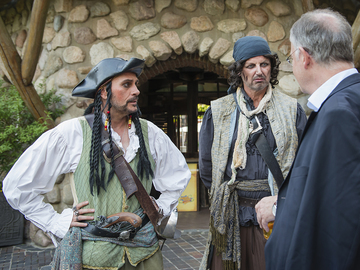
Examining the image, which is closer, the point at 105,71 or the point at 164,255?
the point at 105,71

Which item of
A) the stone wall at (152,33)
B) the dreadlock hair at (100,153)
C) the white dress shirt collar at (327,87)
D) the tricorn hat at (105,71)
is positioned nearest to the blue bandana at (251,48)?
the tricorn hat at (105,71)

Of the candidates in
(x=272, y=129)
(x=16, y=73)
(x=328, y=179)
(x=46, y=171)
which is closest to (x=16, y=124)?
(x=16, y=73)

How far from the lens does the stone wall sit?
4.09 m

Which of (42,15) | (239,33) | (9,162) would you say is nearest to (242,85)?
(239,33)

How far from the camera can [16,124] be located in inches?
165

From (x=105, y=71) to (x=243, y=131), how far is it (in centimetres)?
92

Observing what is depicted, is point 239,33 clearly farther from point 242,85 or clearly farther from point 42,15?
point 42,15

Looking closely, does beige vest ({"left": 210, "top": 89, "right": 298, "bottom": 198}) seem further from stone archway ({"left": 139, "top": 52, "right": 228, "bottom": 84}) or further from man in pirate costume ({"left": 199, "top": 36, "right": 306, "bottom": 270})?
stone archway ({"left": 139, "top": 52, "right": 228, "bottom": 84})

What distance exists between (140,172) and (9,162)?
3134 millimetres

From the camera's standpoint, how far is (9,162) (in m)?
4.14

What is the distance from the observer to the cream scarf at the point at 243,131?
6.55 feet

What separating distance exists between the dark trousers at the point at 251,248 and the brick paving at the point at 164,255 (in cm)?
173

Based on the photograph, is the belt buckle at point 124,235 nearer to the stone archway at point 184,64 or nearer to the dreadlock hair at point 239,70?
the dreadlock hair at point 239,70

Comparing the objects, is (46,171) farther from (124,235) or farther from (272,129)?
(272,129)
